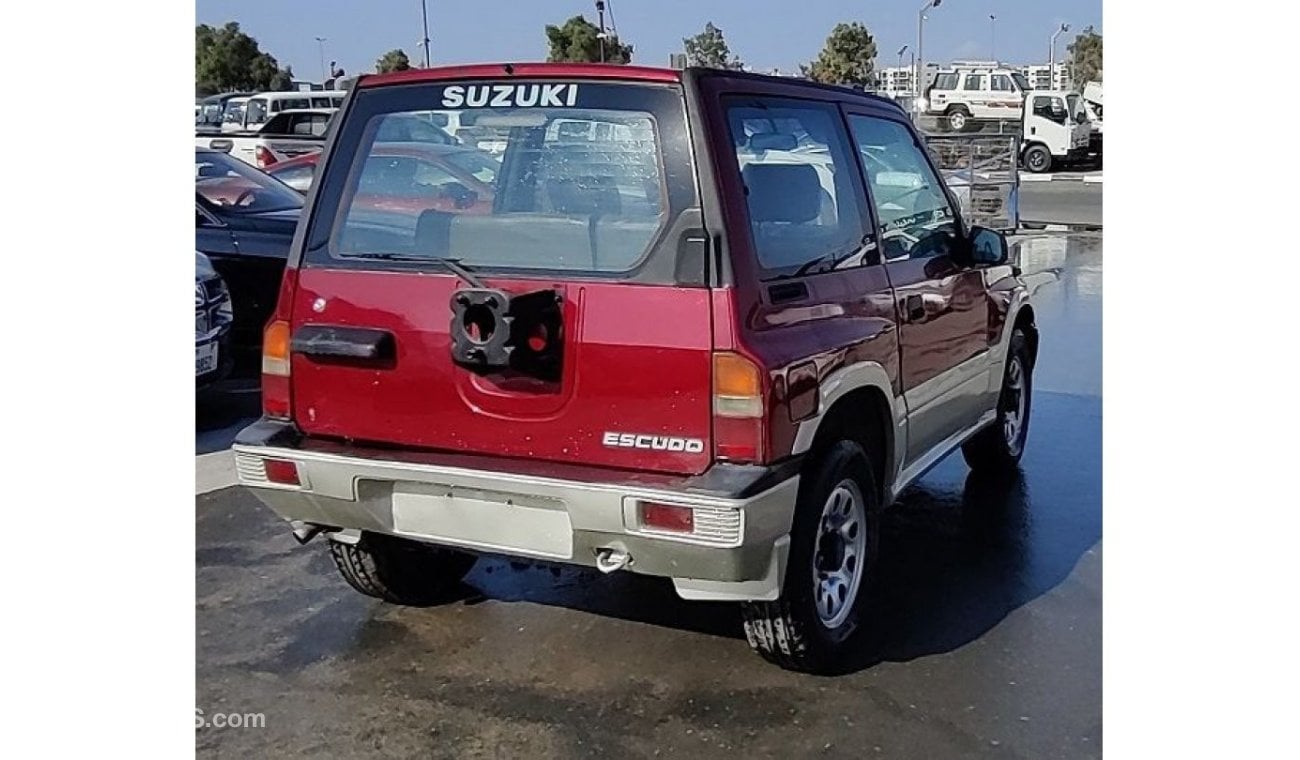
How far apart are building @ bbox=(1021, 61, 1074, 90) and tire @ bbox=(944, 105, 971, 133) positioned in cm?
194

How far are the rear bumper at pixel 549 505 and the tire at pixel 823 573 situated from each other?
0.57ft

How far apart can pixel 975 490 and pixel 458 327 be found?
295 cm

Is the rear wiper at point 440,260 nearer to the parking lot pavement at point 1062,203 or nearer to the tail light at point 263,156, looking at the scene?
the tail light at point 263,156

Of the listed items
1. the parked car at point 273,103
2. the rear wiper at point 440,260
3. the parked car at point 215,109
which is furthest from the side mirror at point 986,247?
the parked car at point 215,109

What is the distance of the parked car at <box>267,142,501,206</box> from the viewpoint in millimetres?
3553

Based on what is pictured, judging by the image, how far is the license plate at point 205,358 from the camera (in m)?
6.44

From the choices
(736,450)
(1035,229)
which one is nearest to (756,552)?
(736,450)

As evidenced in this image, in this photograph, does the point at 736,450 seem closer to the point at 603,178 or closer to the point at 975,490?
the point at 603,178

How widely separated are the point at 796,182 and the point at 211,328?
4.06m

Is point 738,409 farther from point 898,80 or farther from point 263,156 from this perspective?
point 898,80

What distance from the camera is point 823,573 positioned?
11.9 feet

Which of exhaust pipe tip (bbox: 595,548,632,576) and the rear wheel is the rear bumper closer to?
exhaust pipe tip (bbox: 595,548,632,576)

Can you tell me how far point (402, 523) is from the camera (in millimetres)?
3398

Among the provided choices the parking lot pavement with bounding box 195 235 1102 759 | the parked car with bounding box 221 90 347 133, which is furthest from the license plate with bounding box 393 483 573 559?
the parked car with bounding box 221 90 347 133
